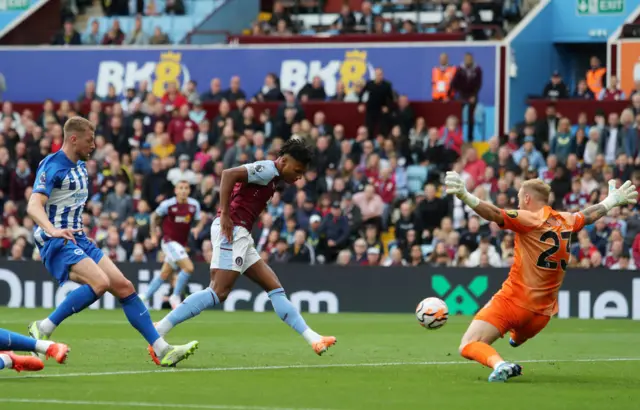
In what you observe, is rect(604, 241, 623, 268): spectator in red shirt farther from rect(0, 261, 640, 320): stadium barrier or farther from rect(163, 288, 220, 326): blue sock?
rect(163, 288, 220, 326): blue sock

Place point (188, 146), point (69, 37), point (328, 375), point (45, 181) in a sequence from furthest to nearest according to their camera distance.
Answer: point (69, 37), point (188, 146), point (45, 181), point (328, 375)

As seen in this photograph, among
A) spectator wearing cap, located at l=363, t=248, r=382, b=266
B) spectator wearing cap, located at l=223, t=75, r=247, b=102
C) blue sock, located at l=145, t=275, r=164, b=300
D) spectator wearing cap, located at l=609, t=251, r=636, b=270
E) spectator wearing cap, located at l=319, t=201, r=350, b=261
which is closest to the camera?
spectator wearing cap, located at l=609, t=251, r=636, b=270

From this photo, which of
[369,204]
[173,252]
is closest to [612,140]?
[369,204]

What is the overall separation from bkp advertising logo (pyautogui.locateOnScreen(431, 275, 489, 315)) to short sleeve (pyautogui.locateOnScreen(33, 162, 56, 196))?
465 inches

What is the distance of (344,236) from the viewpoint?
24547 mm

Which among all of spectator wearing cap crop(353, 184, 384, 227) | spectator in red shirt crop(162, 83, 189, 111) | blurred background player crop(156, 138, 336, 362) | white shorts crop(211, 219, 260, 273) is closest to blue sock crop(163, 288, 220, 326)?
blurred background player crop(156, 138, 336, 362)

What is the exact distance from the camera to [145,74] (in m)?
31.2

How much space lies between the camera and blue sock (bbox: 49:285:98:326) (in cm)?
1204

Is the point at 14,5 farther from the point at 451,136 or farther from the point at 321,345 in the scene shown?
the point at 321,345

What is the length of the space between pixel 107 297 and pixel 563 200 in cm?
833

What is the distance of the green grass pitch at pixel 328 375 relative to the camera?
32.2 ft

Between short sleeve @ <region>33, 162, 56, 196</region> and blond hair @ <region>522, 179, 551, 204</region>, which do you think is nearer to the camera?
blond hair @ <region>522, 179, 551, 204</region>

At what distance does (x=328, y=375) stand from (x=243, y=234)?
1851 mm

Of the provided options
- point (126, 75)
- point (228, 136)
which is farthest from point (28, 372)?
point (126, 75)
